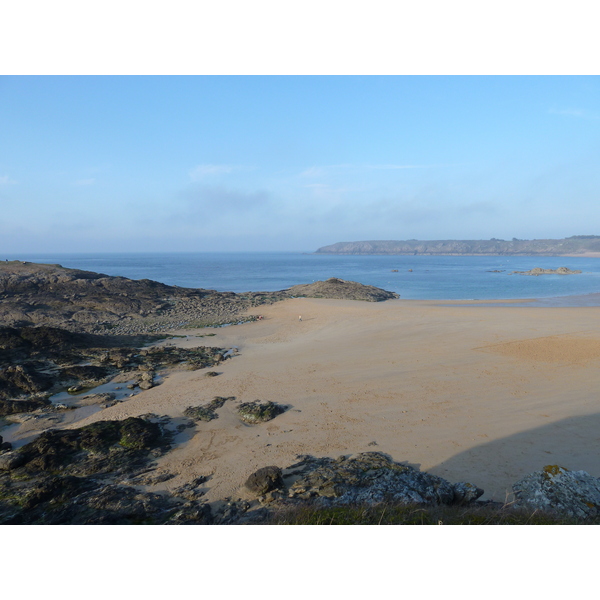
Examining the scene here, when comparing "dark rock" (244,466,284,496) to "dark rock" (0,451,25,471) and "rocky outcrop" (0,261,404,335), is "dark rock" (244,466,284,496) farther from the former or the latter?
"rocky outcrop" (0,261,404,335)

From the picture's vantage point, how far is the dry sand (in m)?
7.14

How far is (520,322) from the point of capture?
1942 centimetres

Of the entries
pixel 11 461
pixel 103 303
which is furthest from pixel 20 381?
pixel 103 303

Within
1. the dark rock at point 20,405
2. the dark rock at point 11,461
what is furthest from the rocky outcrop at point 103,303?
the dark rock at point 11,461

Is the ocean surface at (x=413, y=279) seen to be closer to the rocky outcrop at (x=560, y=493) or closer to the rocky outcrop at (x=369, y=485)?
the rocky outcrop at (x=560, y=493)

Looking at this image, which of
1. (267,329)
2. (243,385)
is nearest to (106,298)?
(267,329)

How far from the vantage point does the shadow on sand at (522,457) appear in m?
6.45

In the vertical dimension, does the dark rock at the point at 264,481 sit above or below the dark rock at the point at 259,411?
above

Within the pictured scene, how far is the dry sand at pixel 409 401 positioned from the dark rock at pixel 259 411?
22 cm

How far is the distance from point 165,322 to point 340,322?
33.4 feet

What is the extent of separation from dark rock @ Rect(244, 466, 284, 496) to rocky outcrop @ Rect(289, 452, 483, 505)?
253 mm

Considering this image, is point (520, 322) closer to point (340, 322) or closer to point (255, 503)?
point (340, 322)

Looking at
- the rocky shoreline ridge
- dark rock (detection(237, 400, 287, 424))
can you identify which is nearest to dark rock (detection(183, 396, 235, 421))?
dark rock (detection(237, 400, 287, 424))

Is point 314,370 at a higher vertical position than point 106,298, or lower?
lower
